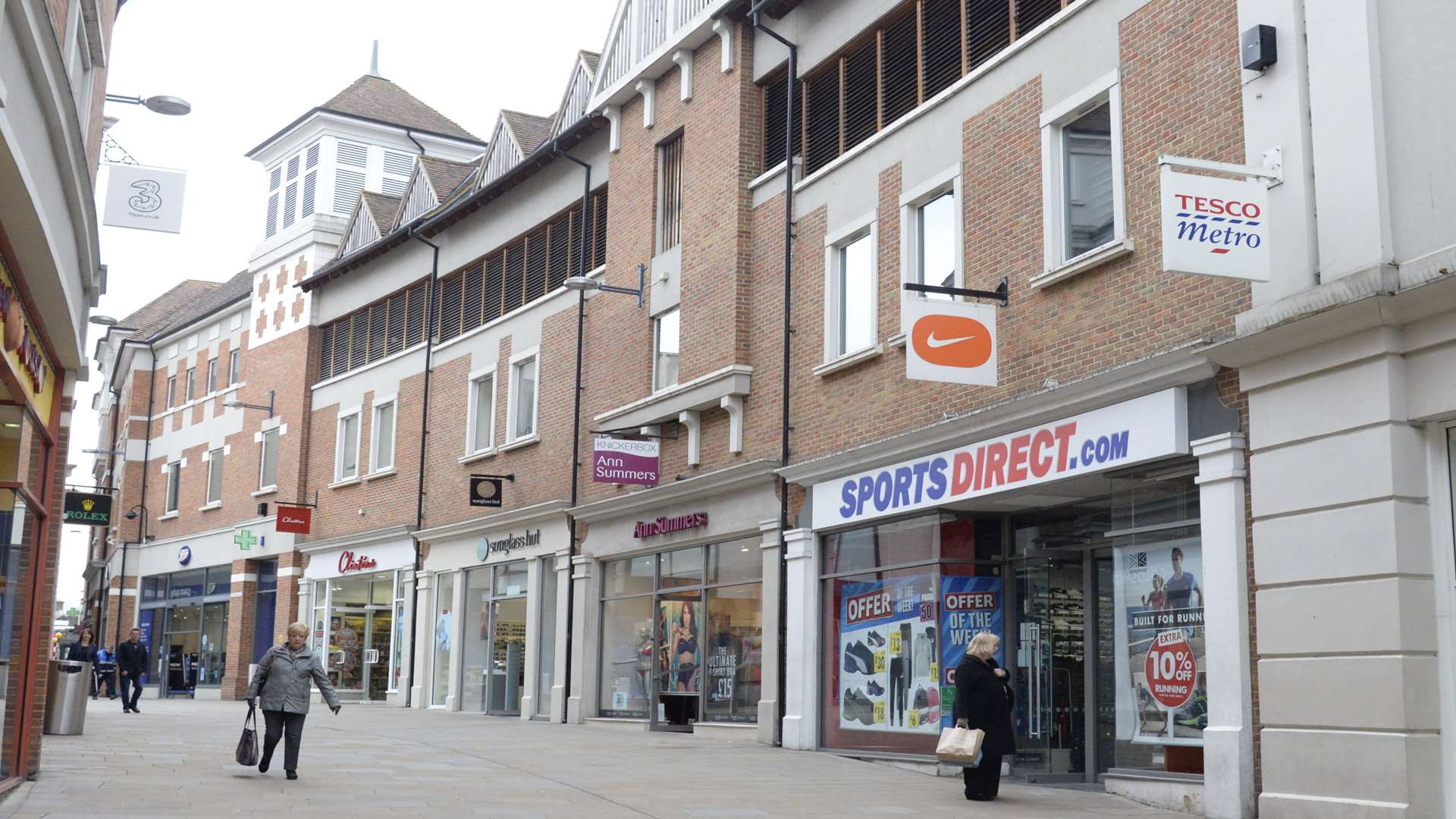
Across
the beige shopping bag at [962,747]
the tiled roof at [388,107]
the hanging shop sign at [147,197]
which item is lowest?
the beige shopping bag at [962,747]

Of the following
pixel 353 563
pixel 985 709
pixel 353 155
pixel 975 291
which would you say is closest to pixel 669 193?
pixel 975 291

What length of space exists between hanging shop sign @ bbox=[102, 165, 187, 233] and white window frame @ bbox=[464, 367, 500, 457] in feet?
47.0

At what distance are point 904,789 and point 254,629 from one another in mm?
27271

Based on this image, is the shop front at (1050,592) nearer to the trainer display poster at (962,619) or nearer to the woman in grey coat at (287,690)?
the trainer display poster at (962,619)

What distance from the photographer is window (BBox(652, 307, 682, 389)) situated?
2245 cm

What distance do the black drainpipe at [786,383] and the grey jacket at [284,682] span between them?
21.8 feet

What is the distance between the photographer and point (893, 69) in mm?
18062

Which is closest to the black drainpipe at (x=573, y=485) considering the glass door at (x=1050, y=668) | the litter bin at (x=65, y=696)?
the litter bin at (x=65, y=696)

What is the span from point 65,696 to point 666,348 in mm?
9606

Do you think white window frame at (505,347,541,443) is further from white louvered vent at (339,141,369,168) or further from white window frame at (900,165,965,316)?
white louvered vent at (339,141,369,168)

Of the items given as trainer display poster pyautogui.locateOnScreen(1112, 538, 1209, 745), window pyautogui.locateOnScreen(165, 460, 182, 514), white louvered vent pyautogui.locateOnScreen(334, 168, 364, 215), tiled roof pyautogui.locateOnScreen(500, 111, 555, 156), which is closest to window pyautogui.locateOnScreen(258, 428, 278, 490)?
white louvered vent pyautogui.locateOnScreen(334, 168, 364, 215)

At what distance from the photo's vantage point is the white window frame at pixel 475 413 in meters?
28.7

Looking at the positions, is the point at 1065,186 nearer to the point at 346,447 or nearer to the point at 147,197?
the point at 147,197

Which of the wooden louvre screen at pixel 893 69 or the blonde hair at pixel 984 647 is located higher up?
the wooden louvre screen at pixel 893 69
